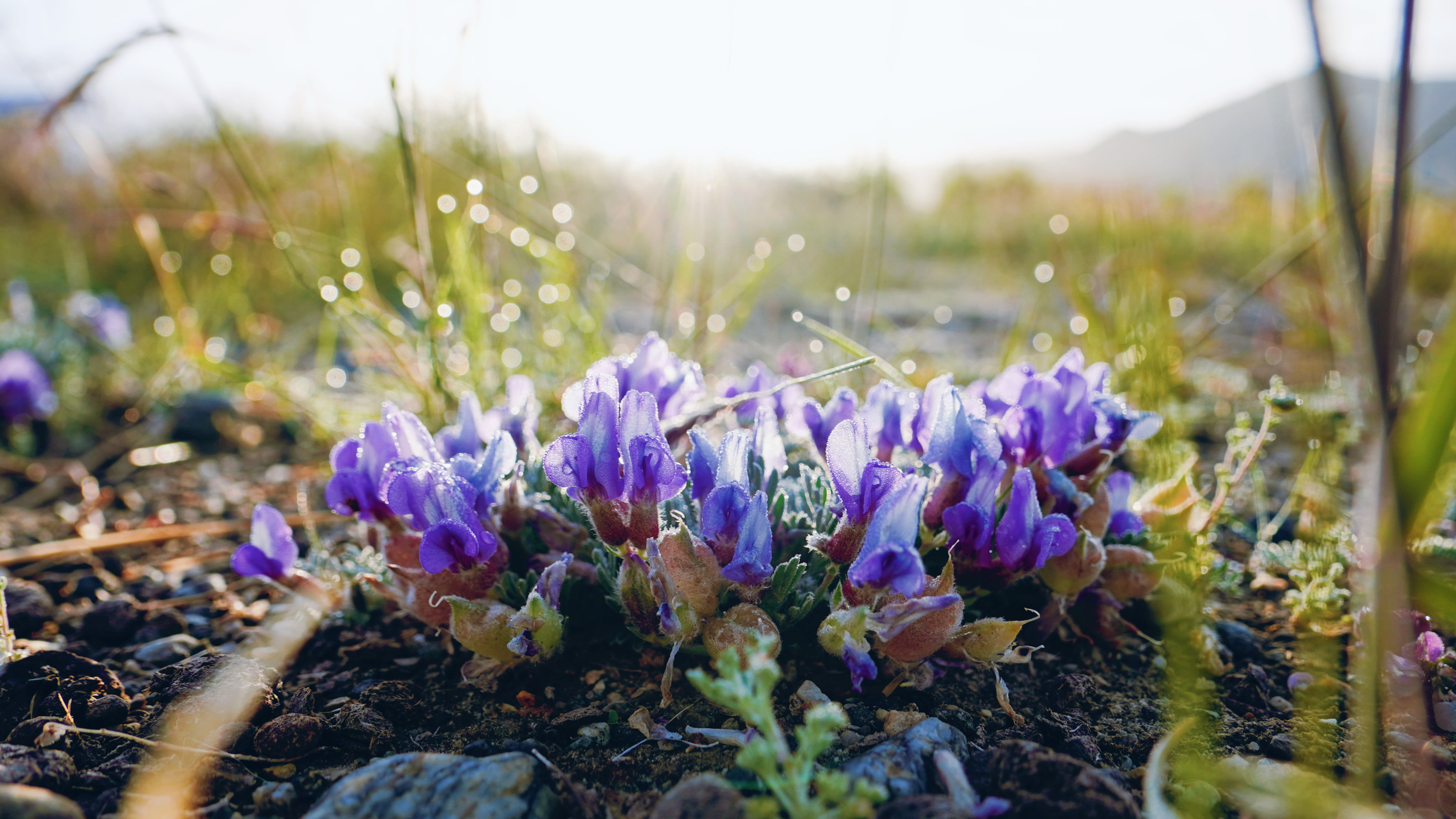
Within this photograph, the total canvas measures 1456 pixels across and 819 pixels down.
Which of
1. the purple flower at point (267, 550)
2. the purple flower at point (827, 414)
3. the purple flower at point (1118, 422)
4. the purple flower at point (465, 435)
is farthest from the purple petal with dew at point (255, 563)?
the purple flower at point (1118, 422)

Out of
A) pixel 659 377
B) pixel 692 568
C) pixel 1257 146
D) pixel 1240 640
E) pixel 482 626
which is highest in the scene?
pixel 1257 146

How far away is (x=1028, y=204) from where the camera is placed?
43.3ft

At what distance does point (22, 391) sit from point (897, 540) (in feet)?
12.3

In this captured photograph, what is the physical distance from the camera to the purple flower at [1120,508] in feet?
5.80

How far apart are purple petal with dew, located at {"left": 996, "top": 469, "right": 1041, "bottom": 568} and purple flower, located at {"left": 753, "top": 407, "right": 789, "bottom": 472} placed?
416mm

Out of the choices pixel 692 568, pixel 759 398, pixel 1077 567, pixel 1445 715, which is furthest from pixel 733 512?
Result: pixel 1445 715

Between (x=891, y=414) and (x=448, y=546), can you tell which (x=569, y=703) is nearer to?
(x=448, y=546)

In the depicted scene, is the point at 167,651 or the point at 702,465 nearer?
the point at 702,465

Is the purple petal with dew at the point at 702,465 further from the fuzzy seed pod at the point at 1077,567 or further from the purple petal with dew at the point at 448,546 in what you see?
the fuzzy seed pod at the point at 1077,567

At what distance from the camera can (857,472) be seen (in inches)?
55.2

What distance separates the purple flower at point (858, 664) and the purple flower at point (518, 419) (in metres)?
0.82

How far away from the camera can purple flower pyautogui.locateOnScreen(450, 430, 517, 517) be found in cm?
156

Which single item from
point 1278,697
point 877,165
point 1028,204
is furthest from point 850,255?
point 1278,697

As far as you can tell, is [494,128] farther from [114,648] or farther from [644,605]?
[644,605]
